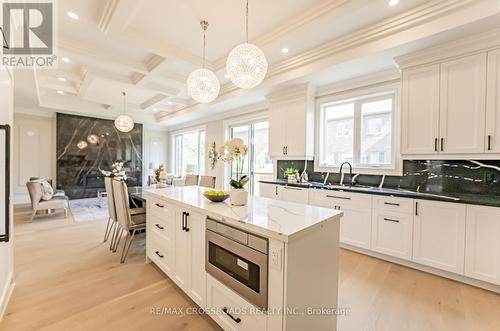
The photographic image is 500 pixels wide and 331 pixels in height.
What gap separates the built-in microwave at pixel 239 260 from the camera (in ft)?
4.24

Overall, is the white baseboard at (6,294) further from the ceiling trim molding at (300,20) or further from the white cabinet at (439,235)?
the white cabinet at (439,235)

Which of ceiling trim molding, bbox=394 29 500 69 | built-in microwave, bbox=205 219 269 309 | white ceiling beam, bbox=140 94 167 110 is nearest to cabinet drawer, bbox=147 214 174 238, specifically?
built-in microwave, bbox=205 219 269 309

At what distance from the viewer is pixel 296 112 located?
3.98 metres

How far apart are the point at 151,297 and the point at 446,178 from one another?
3.78m

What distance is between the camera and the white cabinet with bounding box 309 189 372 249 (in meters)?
2.95

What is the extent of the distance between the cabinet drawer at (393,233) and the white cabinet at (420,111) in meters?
0.87

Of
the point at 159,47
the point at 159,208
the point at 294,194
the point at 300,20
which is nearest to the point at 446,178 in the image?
the point at 294,194

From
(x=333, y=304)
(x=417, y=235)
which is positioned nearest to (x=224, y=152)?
→ (x=333, y=304)

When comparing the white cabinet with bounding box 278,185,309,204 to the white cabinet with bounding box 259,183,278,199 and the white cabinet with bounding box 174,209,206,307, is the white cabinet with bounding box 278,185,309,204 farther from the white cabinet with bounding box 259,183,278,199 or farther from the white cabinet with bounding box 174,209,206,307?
the white cabinet with bounding box 174,209,206,307

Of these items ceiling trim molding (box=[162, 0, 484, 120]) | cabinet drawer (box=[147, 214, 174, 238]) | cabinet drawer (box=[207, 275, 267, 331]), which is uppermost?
ceiling trim molding (box=[162, 0, 484, 120])

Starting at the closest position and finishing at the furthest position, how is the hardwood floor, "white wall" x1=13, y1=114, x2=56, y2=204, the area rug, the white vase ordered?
1. the hardwood floor
2. the white vase
3. the area rug
4. "white wall" x1=13, y1=114, x2=56, y2=204

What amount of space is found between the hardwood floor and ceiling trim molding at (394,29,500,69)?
2543mm

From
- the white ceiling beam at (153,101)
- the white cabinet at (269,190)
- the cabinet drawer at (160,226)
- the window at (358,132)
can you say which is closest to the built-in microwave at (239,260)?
the cabinet drawer at (160,226)

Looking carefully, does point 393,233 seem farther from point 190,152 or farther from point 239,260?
point 190,152
